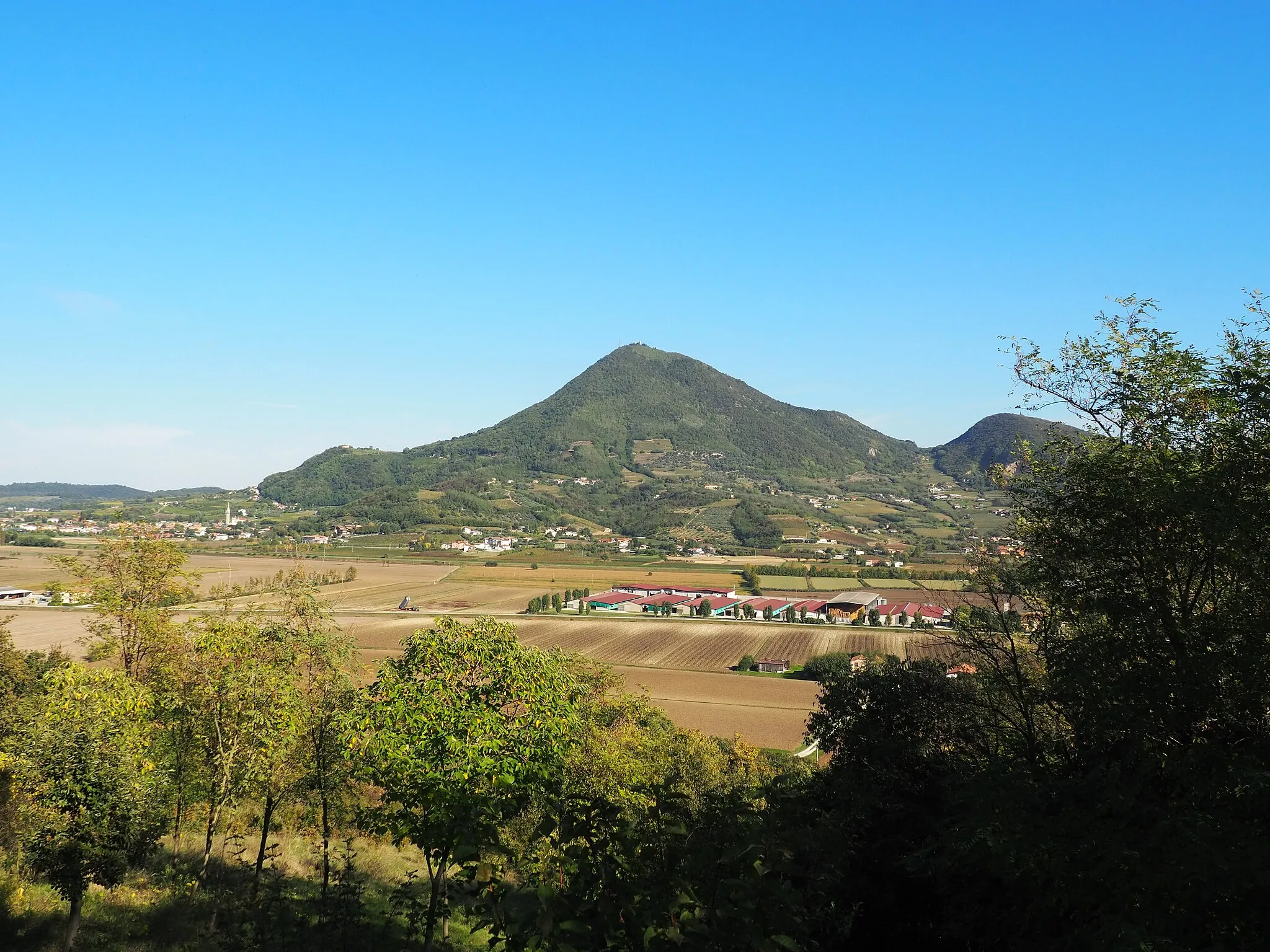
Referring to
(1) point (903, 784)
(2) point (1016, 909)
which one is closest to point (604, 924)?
(2) point (1016, 909)

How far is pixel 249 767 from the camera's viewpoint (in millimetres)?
15211

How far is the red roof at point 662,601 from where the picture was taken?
354 ft

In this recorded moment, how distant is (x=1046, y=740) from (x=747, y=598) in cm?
10221

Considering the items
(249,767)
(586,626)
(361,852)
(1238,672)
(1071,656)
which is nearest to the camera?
(1238,672)

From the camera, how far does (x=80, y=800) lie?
39.6ft

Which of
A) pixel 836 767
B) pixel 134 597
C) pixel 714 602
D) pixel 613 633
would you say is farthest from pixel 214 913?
pixel 714 602

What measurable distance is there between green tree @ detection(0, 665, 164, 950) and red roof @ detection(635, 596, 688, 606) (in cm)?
9570

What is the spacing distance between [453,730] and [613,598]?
97.8m

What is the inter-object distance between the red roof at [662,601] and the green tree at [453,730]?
91480 millimetres

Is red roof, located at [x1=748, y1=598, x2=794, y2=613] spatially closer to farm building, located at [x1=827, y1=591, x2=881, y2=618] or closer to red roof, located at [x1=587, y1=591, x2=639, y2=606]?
farm building, located at [x1=827, y1=591, x2=881, y2=618]

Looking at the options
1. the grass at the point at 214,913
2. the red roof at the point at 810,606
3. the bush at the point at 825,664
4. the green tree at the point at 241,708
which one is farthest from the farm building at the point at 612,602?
the green tree at the point at 241,708

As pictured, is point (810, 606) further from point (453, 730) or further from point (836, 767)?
point (453, 730)

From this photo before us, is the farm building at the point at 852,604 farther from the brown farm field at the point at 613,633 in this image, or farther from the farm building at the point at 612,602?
the farm building at the point at 612,602

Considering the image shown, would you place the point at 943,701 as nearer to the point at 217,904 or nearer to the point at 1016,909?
the point at 1016,909
